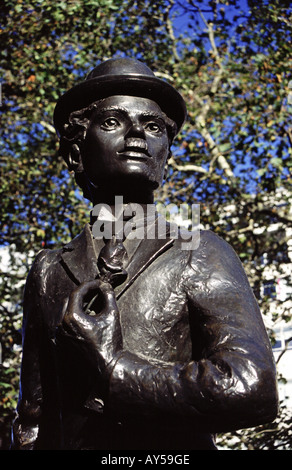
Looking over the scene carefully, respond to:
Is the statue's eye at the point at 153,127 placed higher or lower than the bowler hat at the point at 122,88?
lower

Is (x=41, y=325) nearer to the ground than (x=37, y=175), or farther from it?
nearer to the ground

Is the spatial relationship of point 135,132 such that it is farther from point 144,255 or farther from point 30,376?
point 30,376

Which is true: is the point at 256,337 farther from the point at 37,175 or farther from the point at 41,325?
the point at 37,175

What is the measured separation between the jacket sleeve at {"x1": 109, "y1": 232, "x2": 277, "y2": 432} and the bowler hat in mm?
859

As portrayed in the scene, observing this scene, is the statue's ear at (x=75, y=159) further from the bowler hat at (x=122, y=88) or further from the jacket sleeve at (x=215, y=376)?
the jacket sleeve at (x=215, y=376)

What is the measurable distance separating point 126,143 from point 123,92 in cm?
24

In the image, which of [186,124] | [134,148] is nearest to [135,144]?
[134,148]

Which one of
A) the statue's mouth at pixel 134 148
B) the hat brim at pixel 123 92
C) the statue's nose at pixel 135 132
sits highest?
the hat brim at pixel 123 92

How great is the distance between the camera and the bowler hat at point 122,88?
243cm

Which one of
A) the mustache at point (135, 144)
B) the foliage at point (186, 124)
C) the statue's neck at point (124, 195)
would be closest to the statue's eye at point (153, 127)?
the mustache at point (135, 144)

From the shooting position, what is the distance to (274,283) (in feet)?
26.2

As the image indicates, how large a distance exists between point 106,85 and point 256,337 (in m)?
1.14
